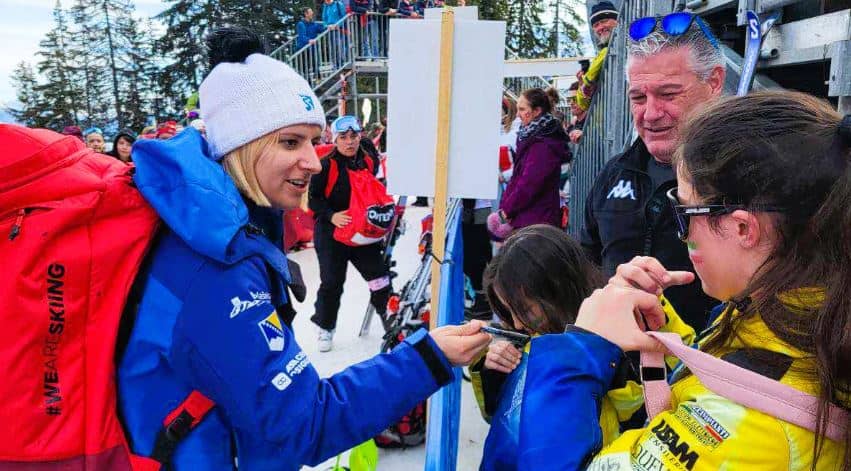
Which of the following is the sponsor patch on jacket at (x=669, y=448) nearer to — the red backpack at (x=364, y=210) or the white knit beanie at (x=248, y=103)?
the white knit beanie at (x=248, y=103)

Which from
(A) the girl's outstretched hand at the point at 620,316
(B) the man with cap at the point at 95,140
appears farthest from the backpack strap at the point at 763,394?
(B) the man with cap at the point at 95,140

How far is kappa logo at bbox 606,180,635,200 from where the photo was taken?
2.04 metres

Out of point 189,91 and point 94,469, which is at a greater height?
point 189,91

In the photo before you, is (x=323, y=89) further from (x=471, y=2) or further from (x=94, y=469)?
(x=94, y=469)

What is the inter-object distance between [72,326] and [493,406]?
3.99ft

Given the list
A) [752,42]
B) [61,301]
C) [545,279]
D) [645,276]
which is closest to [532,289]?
[545,279]

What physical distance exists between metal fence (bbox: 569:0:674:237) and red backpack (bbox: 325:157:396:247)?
1.72m

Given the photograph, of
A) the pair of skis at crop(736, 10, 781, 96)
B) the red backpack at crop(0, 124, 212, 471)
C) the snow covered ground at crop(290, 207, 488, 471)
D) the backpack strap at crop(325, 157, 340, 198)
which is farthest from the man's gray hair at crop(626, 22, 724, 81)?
the backpack strap at crop(325, 157, 340, 198)

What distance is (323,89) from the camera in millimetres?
16797

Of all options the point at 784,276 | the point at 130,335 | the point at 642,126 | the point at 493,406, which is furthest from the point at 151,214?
the point at 642,126

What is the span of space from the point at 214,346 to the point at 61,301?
1.06ft

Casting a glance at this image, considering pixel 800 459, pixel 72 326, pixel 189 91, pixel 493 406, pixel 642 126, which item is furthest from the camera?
pixel 189 91

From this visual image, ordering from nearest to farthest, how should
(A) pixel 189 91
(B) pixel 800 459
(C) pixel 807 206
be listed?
(B) pixel 800 459 < (C) pixel 807 206 < (A) pixel 189 91

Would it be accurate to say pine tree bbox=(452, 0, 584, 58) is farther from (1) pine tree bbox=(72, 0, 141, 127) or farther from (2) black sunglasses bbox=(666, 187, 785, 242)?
(2) black sunglasses bbox=(666, 187, 785, 242)
